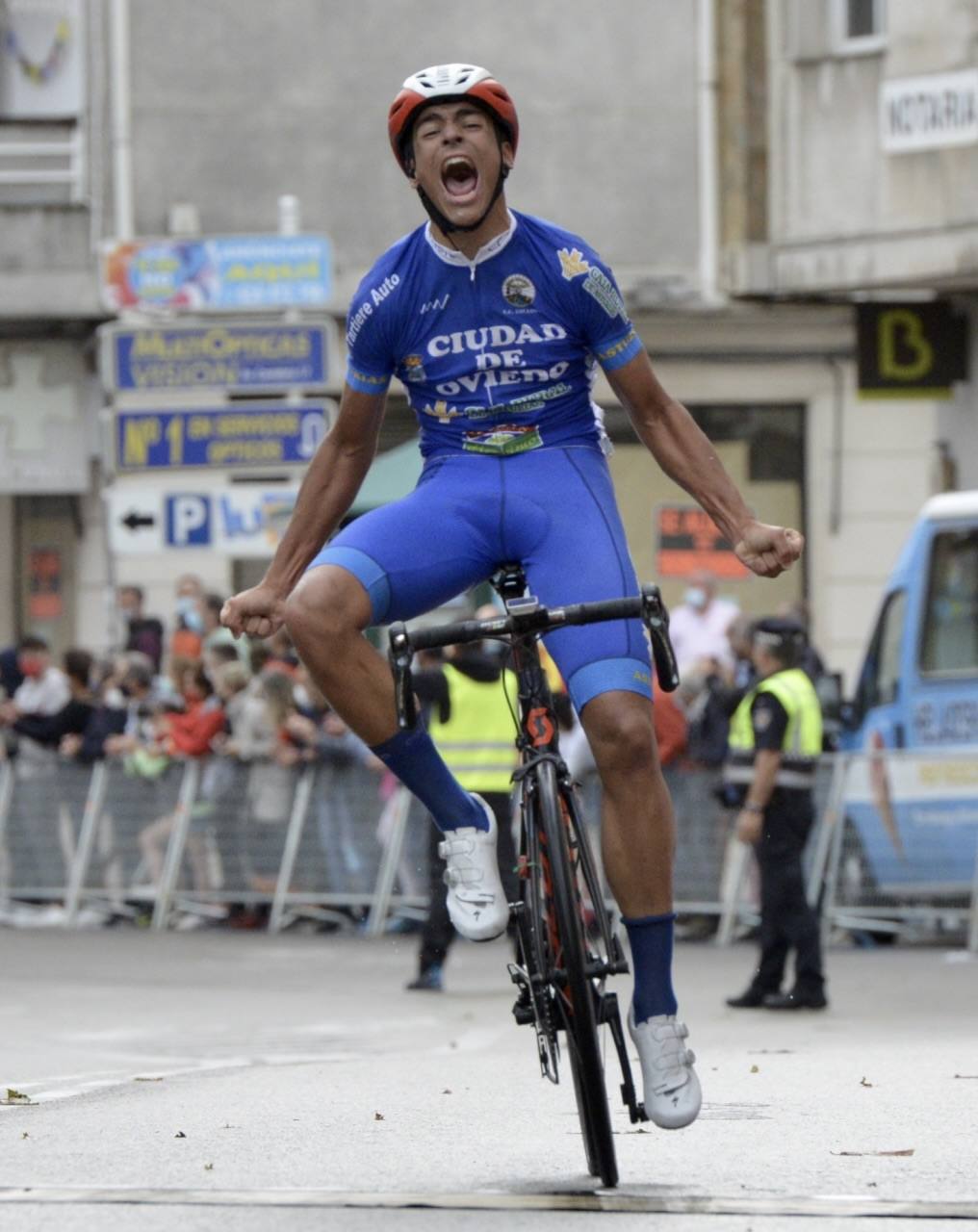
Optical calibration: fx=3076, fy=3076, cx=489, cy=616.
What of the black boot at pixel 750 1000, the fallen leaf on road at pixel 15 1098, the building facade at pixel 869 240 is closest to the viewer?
the fallen leaf on road at pixel 15 1098

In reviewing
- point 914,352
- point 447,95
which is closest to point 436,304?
point 447,95

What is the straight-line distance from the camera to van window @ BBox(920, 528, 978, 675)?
18.2 meters

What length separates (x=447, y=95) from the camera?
6582 mm

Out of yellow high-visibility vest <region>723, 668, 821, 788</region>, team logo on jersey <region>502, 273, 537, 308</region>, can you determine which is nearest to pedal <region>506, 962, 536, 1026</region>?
team logo on jersey <region>502, 273, 537, 308</region>

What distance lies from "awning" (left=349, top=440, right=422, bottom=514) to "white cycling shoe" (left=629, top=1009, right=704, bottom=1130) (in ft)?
50.8

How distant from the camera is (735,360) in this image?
27.9m

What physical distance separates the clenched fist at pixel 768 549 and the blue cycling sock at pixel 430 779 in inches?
32.5

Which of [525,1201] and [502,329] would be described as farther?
[502,329]

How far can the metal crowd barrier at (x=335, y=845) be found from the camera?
16750 mm

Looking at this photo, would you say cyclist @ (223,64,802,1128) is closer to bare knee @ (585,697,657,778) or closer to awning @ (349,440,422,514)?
bare knee @ (585,697,657,778)

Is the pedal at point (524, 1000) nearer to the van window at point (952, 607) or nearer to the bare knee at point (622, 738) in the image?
the bare knee at point (622, 738)

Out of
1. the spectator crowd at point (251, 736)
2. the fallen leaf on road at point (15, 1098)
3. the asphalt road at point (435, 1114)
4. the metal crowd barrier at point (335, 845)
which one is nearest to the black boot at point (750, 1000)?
the asphalt road at point (435, 1114)

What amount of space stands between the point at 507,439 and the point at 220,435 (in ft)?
43.7

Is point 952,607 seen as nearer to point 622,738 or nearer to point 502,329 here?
point 502,329
